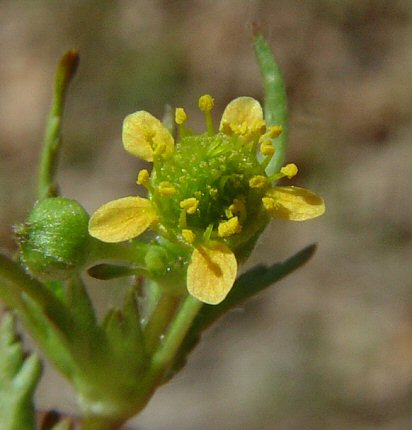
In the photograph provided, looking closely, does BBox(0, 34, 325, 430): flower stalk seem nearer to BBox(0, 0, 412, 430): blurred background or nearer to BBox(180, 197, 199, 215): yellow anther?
BBox(180, 197, 199, 215): yellow anther

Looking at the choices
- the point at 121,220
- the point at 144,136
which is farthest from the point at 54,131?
the point at 121,220

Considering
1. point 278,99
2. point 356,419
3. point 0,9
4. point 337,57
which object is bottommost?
point 356,419

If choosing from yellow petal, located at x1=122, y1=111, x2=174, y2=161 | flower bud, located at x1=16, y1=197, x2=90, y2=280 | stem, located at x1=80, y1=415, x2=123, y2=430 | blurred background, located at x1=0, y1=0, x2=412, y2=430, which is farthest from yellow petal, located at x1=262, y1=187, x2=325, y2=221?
blurred background, located at x1=0, y1=0, x2=412, y2=430

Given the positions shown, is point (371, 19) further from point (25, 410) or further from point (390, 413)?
point (25, 410)

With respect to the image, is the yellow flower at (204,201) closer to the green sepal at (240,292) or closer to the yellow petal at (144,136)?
the yellow petal at (144,136)

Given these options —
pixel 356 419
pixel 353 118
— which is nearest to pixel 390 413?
pixel 356 419

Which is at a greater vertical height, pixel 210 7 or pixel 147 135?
pixel 147 135

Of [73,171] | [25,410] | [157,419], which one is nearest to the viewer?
[25,410]
